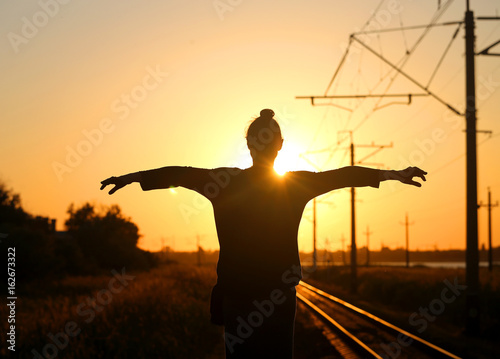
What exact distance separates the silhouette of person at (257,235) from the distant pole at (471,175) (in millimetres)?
16834

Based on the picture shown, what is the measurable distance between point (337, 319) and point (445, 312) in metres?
4.93

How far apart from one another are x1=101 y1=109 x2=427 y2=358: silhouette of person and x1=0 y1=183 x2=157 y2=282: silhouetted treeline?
3817cm

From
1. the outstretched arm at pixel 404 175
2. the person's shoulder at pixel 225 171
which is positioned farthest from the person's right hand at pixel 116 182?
the outstretched arm at pixel 404 175

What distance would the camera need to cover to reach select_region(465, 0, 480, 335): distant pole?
18625mm

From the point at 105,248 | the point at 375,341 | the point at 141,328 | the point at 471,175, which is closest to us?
the point at 141,328

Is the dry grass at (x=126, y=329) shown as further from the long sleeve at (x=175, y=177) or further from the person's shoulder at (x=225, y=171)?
the person's shoulder at (x=225, y=171)

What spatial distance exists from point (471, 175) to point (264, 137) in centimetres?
1723

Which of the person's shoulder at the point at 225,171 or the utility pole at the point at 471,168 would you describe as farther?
the utility pole at the point at 471,168

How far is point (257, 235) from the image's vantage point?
2791 millimetres

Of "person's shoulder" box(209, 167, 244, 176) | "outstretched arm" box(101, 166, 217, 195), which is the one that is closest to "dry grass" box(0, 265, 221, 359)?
"outstretched arm" box(101, 166, 217, 195)

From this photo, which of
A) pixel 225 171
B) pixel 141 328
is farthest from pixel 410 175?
pixel 141 328

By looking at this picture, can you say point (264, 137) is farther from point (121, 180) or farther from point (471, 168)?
point (471, 168)

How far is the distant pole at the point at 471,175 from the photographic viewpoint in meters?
18.6

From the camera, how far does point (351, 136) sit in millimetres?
40156
